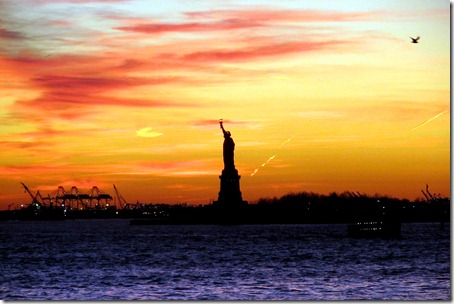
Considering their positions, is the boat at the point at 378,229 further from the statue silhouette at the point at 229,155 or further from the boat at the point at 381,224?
the statue silhouette at the point at 229,155

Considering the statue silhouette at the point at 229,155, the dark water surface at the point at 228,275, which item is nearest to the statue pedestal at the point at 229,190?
the statue silhouette at the point at 229,155

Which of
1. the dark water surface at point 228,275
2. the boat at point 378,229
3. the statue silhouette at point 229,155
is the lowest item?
the dark water surface at point 228,275

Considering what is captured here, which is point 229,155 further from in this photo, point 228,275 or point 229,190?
point 228,275

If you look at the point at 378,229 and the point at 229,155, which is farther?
the point at 229,155

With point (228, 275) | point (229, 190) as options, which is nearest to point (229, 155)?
point (229, 190)

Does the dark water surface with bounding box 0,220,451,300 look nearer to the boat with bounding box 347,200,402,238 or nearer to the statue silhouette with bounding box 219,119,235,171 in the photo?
the boat with bounding box 347,200,402,238

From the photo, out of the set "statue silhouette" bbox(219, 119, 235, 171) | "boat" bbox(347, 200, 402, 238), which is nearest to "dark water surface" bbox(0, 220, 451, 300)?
"boat" bbox(347, 200, 402, 238)

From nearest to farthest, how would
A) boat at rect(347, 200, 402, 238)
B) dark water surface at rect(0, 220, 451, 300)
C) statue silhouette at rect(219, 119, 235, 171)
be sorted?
dark water surface at rect(0, 220, 451, 300)
boat at rect(347, 200, 402, 238)
statue silhouette at rect(219, 119, 235, 171)

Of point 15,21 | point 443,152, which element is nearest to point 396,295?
point 443,152

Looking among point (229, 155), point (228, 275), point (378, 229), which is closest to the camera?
point (228, 275)

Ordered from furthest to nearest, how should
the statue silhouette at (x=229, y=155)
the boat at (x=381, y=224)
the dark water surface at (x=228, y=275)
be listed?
the statue silhouette at (x=229, y=155)
the boat at (x=381, y=224)
the dark water surface at (x=228, y=275)

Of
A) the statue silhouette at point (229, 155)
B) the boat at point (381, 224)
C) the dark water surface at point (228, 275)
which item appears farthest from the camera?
the statue silhouette at point (229, 155)

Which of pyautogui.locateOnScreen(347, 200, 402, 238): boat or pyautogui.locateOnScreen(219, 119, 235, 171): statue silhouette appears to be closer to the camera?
pyautogui.locateOnScreen(347, 200, 402, 238): boat

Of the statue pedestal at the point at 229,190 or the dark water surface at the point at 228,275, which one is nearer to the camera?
the dark water surface at the point at 228,275
